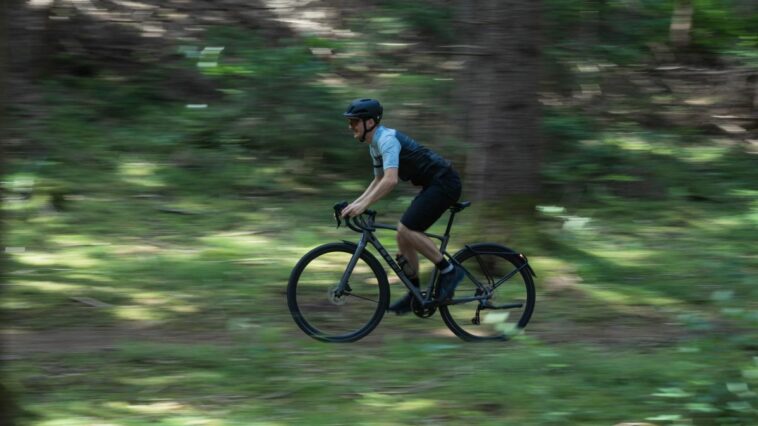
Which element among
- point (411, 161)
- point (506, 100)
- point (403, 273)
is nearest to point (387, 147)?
point (411, 161)

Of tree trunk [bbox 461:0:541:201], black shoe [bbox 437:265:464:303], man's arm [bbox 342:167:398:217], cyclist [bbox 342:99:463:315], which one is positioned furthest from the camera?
tree trunk [bbox 461:0:541:201]

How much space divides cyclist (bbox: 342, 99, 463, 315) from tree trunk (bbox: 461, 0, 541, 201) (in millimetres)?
1513

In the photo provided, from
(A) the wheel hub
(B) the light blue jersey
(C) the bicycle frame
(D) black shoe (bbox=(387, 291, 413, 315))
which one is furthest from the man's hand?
(D) black shoe (bbox=(387, 291, 413, 315))

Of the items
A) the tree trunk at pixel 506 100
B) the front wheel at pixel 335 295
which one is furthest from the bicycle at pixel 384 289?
the tree trunk at pixel 506 100

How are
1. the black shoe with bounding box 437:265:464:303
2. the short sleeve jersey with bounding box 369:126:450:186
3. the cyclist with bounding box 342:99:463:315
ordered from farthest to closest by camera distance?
the black shoe with bounding box 437:265:464:303 → the short sleeve jersey with bounding box 369:126:450:186 → the cyclist with bounding box 342:99:463:315

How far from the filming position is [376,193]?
23.7 feet

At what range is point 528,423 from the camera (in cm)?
571

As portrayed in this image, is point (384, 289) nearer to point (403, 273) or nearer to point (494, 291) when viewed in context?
point (403, 273)

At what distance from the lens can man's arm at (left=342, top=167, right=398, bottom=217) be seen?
23.6ft

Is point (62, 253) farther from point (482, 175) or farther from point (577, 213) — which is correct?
point (577, 213)

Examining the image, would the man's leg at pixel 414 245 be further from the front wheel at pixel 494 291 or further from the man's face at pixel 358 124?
the man's face at pixel 358 124

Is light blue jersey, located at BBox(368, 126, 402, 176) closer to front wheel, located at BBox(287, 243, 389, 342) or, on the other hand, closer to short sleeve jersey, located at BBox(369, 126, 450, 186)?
short sleeve jersey, located at BBox(369, 126, 450, 186)

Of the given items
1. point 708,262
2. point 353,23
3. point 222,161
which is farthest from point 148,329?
point 353,23

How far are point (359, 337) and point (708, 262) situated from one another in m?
4.31
